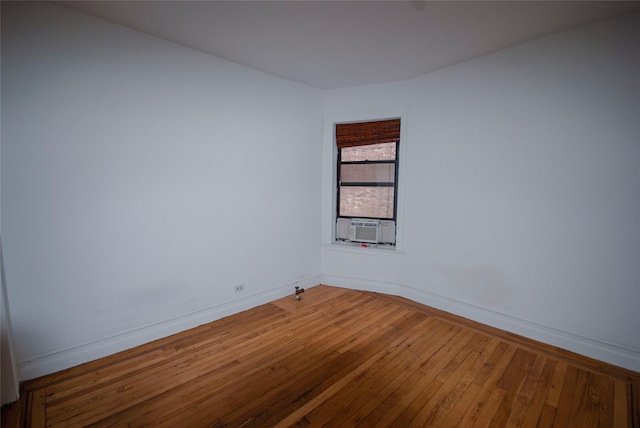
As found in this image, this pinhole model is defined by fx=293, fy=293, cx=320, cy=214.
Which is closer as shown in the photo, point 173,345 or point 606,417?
point 606,417

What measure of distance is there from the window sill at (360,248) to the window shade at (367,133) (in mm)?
1351

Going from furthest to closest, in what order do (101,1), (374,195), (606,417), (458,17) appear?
1. (374,195)
2. (458,17)
3. (101,1)
4. (606,417)

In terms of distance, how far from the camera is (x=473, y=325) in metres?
3.04

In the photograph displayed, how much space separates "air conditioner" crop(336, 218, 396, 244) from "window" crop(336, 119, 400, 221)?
10 centimetres

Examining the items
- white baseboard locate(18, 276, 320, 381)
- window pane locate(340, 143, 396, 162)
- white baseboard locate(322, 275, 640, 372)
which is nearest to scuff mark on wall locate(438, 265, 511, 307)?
white baseboard locate(322, 275, 640, 372)

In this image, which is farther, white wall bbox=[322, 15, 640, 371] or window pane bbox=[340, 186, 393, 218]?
window pane bbox=[340, 186, 393, 218]

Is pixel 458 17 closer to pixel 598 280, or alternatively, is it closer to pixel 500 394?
pixel 598 280

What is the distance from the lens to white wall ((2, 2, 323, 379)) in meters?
2.07

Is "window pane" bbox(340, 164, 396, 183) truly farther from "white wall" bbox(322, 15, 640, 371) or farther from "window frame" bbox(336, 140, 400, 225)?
"white wall" bbox(322, 15, 640, 371)

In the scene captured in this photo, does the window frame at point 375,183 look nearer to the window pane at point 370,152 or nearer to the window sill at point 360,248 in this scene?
the window pane at point 370,152

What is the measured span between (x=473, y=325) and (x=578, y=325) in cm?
84

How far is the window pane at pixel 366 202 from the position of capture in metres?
4.00

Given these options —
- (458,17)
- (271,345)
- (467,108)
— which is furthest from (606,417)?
(458,17)

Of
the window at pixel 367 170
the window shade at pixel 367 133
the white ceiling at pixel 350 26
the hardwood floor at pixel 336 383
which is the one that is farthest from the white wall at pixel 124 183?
the window at pixel 367 170
